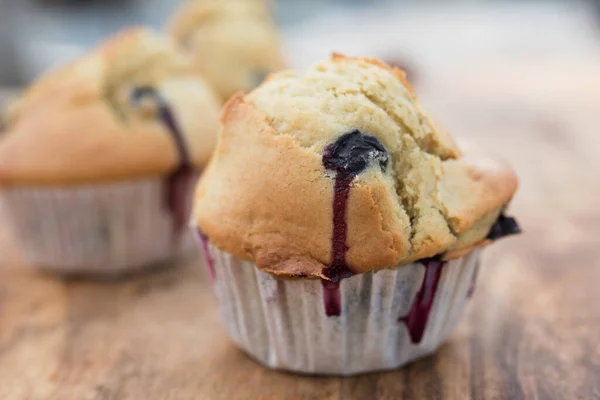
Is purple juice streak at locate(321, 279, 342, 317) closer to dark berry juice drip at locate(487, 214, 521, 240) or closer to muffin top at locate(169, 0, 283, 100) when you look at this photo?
dark berry juice drip at locate(487, 214, 521, 240)

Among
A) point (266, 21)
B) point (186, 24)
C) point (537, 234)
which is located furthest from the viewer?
point (266, 21)

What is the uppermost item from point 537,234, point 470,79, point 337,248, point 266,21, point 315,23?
point 337,248

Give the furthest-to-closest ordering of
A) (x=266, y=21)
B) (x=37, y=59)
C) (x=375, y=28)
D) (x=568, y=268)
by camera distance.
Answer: (x=375, y=28)
(x=37, y=59)
(x=266, y=21)
(x=568, y=268)

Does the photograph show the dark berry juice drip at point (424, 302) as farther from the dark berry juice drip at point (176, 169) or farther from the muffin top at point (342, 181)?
the dark berry juice drip at point (176, 169)

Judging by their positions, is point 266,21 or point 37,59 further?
point 37,59

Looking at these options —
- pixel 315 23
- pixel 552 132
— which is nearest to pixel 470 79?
pixel 552 132

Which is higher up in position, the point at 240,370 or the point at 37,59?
the point at 240,370

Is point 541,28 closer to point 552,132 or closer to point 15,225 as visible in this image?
point 552,132
